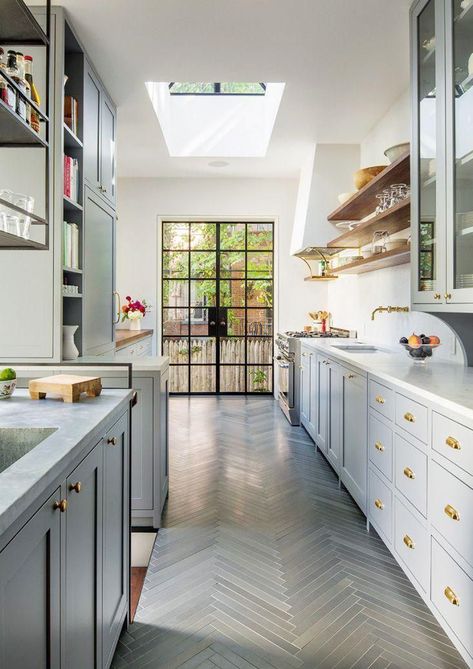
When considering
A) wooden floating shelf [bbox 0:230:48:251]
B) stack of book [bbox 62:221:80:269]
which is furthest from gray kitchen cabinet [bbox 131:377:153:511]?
wooden floating shelf [bbox 0:230:48:251]

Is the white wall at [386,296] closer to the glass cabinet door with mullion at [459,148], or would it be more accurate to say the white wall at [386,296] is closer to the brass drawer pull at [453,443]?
the glass cabinet door with mullion at [459,148]

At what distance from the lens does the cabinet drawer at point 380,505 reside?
7.32ft

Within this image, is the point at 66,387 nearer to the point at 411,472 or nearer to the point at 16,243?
the point at 16,243

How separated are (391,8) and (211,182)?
3.81 metres

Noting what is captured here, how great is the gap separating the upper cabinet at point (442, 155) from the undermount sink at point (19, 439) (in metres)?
1.75

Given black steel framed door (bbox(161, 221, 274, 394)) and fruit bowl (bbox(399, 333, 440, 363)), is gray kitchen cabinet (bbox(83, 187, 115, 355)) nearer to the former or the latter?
fruit bowl (bbox(399, 333, 440, 363))

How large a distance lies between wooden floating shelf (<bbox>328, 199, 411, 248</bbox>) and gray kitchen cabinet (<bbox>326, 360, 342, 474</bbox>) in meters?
1.07

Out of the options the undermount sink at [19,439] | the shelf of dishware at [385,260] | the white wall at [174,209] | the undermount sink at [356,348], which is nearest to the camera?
the undermount sink at [19,439]

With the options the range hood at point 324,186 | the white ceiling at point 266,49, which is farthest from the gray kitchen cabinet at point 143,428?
the range hood at point 324,186

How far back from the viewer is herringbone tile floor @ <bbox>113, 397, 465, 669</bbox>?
168 cm

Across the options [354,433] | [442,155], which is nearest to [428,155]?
[442,155]

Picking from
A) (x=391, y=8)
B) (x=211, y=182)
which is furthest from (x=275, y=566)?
(x=211, y=182)

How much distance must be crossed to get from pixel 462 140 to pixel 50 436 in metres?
2.01

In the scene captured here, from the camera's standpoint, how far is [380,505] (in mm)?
2363
